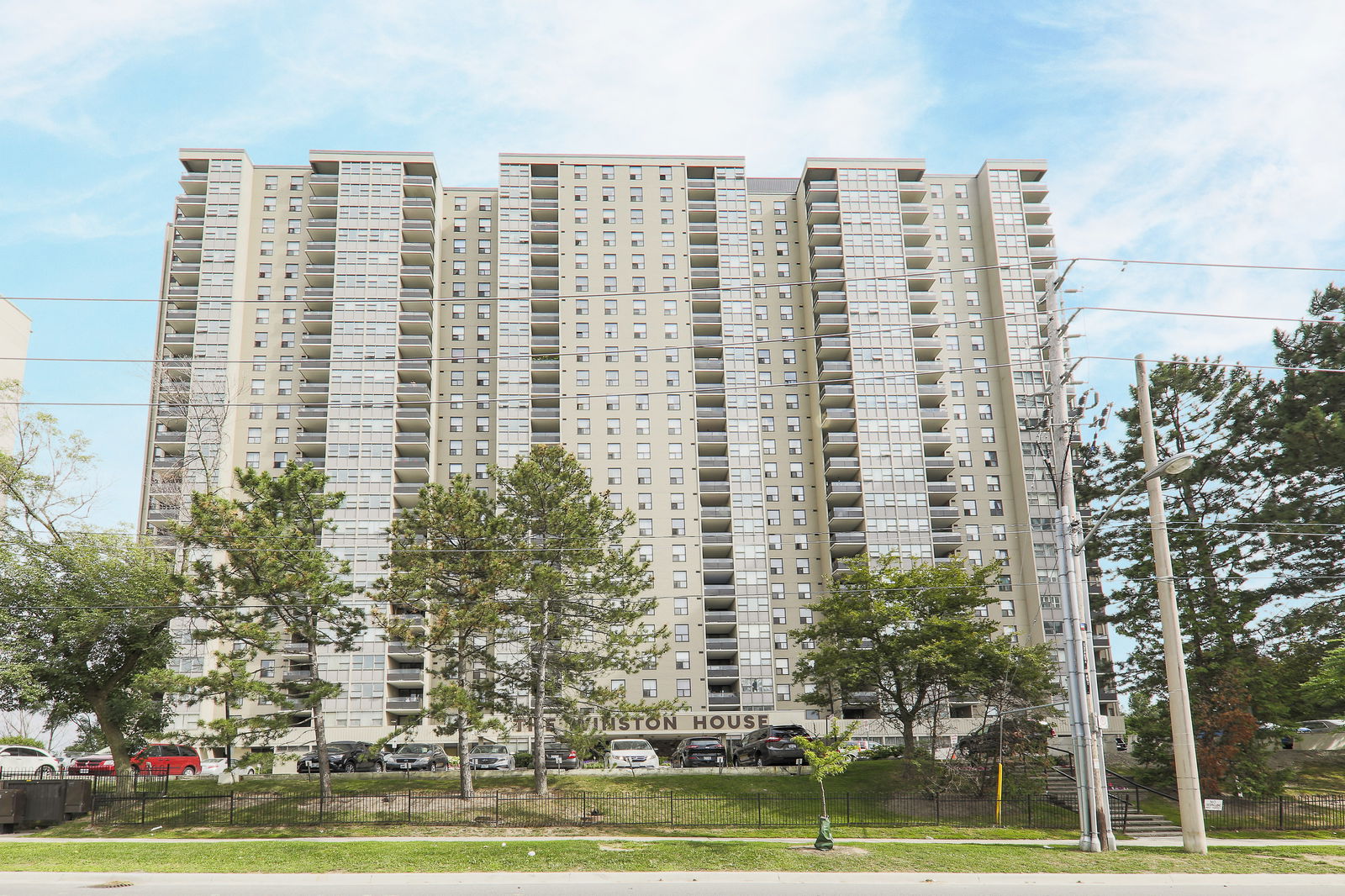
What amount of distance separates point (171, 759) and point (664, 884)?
125ft

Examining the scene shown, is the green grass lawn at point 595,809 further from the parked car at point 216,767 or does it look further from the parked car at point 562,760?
the parked car at point 562,760

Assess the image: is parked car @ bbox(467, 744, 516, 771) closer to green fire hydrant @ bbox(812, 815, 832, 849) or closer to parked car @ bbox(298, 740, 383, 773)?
parked car @ bbox(298, 740, 383, 773)

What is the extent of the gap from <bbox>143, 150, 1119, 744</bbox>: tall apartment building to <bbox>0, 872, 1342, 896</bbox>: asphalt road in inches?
1814

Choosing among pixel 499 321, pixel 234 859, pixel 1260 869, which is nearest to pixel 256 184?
pixel 499 321

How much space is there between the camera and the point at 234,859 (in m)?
24.5

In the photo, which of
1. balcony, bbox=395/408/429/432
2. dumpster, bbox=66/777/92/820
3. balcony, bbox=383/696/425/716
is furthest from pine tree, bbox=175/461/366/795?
balcony, bbox=395/408/429/432

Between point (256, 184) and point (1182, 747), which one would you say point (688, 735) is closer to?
point (1182, 747)

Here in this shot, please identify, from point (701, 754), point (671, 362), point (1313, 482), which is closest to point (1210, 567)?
point (1313, 482)

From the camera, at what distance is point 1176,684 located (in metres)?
27.2

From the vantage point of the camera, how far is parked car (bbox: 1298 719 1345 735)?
47.7 meters

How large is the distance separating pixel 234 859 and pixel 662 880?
11187 mm

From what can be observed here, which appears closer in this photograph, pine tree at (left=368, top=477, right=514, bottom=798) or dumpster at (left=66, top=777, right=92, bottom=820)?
dumpster at (left=66, top=777, right=92, bottom=820)

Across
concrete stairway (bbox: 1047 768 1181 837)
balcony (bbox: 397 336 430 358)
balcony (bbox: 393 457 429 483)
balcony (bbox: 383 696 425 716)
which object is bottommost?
concrete stairway (bbox: 1047 768 1181 837)

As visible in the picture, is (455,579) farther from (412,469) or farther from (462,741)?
(412,469)
